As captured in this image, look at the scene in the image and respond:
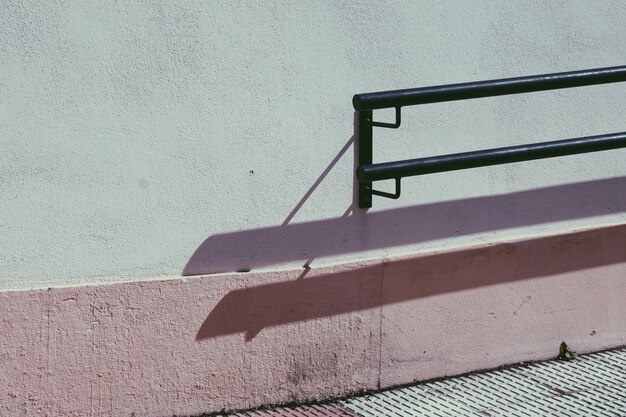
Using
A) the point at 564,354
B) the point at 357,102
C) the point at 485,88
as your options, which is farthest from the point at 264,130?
the point at 564,354

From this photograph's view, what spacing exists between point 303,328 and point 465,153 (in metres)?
1.02

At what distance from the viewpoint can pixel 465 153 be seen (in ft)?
14.2

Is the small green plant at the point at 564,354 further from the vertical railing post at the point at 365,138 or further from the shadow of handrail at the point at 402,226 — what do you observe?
the vertical railing post at the point at 365,138

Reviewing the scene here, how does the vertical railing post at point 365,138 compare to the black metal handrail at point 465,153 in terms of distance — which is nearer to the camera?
the black metal handrail at point 465,153

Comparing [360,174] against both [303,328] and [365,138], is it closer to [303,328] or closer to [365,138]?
[365,138]

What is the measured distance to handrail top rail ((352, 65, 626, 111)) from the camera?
421cm

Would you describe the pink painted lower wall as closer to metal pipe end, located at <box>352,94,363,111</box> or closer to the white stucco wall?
the white stucco wall

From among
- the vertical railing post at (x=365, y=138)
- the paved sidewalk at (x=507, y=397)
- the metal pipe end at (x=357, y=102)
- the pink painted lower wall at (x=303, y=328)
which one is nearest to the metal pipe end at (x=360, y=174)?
the vertical railing post at (x=365, y=138)

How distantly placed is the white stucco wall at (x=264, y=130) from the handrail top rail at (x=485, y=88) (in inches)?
8.2

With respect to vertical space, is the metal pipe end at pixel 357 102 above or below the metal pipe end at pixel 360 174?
above

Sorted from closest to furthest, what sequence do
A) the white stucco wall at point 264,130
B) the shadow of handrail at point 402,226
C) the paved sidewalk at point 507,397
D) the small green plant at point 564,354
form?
1. the white stucco wall at point 264,130
2. the shadow of handrail at point 402,226
3. the paved sidewalk at point 507,397
4. the small green plant at point 564,354

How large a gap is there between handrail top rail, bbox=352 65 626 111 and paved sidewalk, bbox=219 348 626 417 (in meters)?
1.30

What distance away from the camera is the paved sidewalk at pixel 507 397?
4363mm

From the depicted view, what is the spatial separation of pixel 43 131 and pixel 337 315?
1518mm
